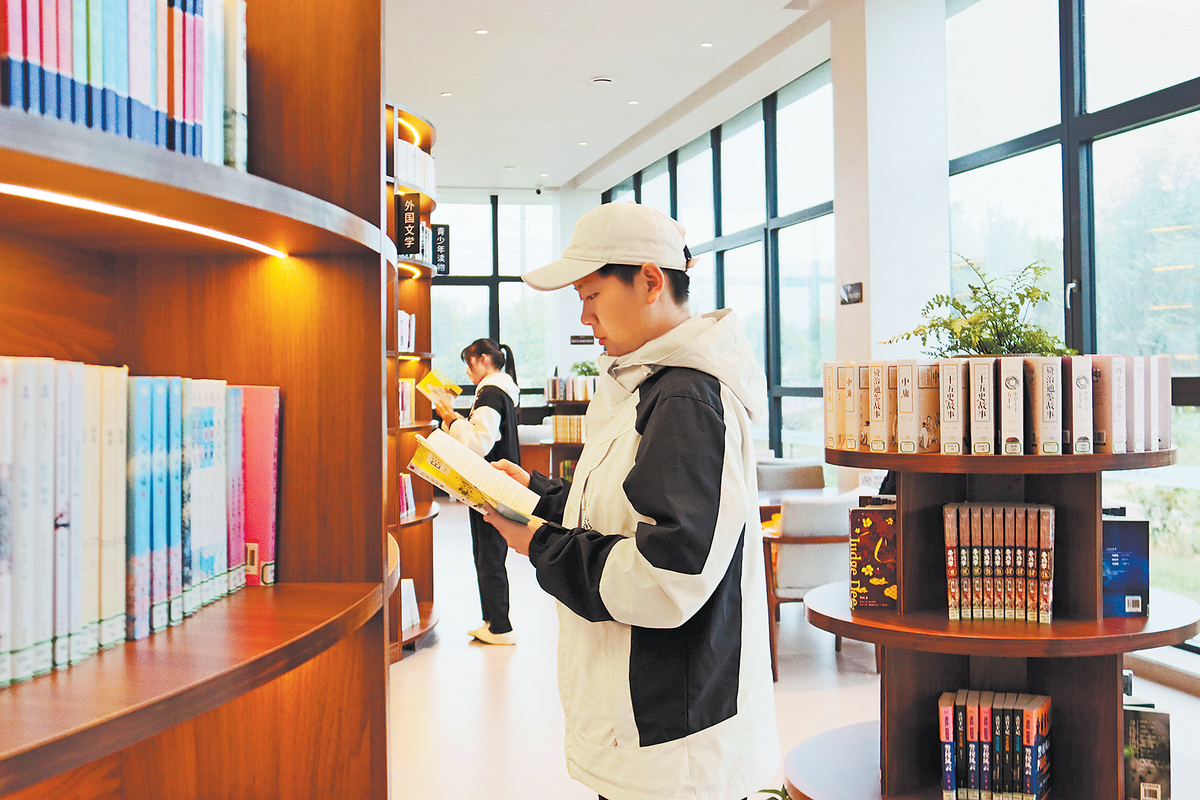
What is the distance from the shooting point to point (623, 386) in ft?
5.57

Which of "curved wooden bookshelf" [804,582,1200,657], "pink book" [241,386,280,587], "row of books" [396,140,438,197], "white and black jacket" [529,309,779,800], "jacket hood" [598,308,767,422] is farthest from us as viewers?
"row of books" [396,140,438,197]

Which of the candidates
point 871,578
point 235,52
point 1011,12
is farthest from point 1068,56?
point 235,52

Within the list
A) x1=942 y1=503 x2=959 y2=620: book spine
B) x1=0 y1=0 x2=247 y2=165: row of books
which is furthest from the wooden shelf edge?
x1=0 y1=0 x2=247 y2=165: row of books

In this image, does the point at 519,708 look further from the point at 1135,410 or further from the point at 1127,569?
the point at 1135,410

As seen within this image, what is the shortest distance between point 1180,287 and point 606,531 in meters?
4.07

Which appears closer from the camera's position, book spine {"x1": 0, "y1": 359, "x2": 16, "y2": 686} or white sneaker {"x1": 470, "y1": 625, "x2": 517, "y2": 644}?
book spine {"x1": 0, "y1": 359, "x2": 16, "y2": 686}

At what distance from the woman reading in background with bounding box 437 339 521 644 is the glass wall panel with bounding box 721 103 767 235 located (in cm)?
435

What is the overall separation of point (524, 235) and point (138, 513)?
12.6 metres

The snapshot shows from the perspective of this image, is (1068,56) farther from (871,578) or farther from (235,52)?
(235,52)

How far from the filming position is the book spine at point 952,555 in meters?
2.38

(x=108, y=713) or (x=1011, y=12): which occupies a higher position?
(x=1011, y=12)

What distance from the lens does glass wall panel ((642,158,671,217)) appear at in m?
10.8

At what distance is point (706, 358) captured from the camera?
5.18 ft

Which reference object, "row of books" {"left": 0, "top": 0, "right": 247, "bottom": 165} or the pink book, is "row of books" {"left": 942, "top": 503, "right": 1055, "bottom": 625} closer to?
the pink book
